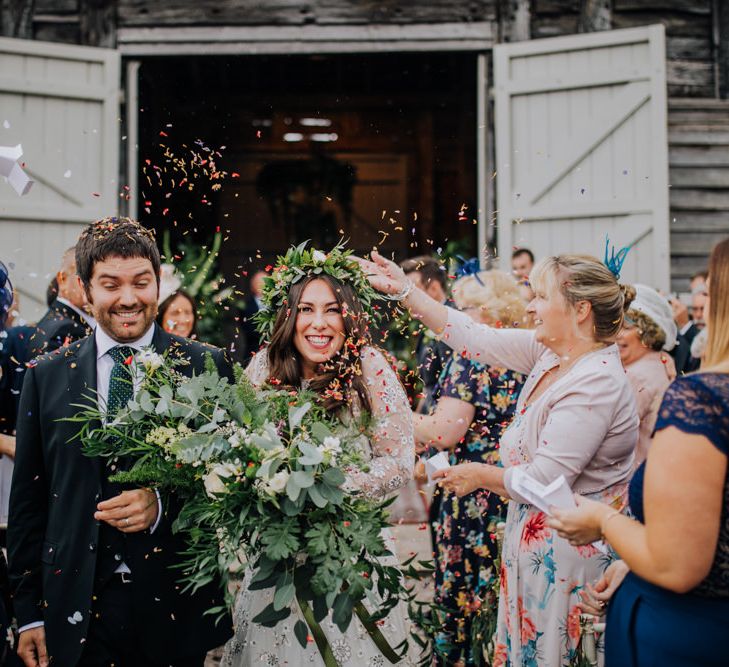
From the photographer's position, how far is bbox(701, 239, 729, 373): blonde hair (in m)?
1.97

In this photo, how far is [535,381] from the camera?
3148 mm

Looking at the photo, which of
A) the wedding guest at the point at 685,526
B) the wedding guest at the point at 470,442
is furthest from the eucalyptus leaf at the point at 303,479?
the wedding guest at the point at 470,442

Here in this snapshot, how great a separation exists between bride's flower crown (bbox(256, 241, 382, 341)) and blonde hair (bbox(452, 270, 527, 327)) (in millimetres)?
1295

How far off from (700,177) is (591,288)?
531cm

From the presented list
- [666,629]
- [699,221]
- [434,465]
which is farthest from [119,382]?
[699,221]

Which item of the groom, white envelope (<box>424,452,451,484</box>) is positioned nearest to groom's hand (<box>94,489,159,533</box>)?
the groom

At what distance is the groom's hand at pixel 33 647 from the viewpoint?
106 inches

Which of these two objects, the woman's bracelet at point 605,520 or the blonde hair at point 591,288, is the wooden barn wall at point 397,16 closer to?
the blonde hair at point 591,288

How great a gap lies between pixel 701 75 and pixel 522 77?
5.97 ft

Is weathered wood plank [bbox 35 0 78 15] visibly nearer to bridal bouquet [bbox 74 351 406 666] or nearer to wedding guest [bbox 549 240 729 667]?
bridal bouquet [bbox 74 351 406 666]

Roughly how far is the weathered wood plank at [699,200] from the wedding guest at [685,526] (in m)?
5.92

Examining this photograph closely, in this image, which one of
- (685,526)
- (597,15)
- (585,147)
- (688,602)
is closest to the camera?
(685,526)

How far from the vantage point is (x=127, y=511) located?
2578mm

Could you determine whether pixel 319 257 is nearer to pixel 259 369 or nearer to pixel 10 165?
pixel 259 369
